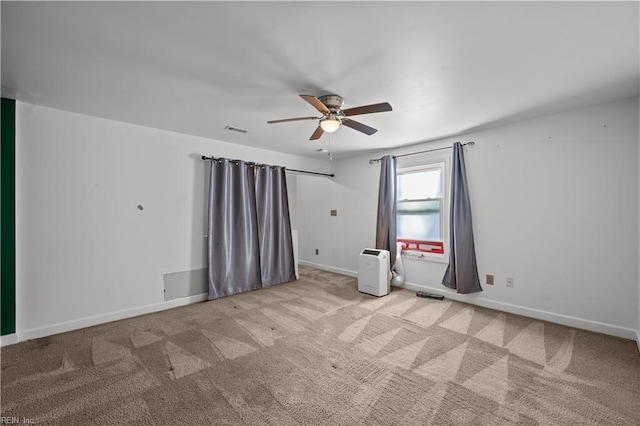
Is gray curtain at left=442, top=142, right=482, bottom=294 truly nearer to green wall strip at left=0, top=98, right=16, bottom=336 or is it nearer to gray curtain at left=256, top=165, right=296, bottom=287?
gray curtain at left=256, top=165, right=296, bottom=287

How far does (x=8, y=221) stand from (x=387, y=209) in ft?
15.0

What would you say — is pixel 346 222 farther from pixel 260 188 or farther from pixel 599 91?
pixel 599 91

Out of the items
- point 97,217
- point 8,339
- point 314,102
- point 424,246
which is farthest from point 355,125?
point 8,339

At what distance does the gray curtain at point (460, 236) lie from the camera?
12.4 feet

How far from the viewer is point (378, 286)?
4152 millimetres

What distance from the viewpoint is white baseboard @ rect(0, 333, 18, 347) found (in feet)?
8.59

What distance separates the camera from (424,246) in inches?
174

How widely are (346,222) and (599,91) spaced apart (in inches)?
151

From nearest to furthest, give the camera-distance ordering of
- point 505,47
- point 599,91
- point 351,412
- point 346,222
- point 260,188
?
point 351,412
point 505,47
point 599,91
point 260,188
point 346,222

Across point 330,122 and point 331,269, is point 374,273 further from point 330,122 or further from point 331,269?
point 330,122

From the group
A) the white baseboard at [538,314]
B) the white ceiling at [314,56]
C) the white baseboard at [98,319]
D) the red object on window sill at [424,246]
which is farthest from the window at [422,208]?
the white baseboard at [98,319]

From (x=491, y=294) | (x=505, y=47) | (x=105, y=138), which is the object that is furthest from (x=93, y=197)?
(x=491, y=294)

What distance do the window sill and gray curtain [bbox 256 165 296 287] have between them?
201 centimetres

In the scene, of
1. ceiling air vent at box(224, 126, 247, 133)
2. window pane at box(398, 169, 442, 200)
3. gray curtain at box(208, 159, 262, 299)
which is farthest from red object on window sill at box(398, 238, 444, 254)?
ceiling air vent at box(224, 126, 247, 133)
